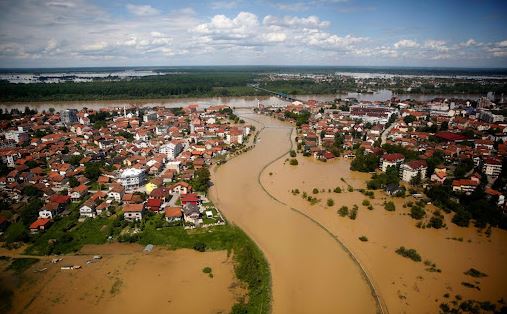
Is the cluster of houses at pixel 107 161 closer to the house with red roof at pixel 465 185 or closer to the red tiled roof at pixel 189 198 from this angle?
the red tiled roof at pixel 189 198

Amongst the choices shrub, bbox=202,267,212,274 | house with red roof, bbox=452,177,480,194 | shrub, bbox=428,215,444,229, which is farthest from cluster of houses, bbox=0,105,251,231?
house with red roof, bbox=452,177,480,194

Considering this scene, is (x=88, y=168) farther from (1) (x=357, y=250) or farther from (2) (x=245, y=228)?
(1) (x=357, y=250)

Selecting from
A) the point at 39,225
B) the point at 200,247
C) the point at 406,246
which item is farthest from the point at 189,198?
the point at 406,246

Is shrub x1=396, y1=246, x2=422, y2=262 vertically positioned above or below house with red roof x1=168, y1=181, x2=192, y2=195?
below

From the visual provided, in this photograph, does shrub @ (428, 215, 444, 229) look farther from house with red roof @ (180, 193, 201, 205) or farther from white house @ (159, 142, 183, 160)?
white house @ (159, 142, 183, 160)

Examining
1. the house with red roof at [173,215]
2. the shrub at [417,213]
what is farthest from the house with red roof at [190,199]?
the shrub at [417,213]
